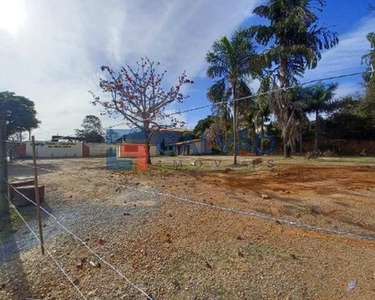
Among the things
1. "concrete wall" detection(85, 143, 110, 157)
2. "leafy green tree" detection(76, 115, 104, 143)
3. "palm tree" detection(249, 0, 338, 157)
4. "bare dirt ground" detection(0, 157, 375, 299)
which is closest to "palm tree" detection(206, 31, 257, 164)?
"palm tree" detection(249, 0, 338, 157)

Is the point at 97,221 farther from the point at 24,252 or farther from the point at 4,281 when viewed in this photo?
A: the point at 4,281

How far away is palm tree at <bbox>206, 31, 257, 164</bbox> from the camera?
13273mm

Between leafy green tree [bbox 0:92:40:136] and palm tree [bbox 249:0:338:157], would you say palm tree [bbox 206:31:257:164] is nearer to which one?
palm tree [bbox 249:0:338:157]

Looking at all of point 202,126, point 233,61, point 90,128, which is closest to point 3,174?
point 233,61

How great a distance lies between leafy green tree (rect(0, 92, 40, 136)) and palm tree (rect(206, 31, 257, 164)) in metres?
20.0

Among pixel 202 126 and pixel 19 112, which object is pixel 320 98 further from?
pixel 19 112

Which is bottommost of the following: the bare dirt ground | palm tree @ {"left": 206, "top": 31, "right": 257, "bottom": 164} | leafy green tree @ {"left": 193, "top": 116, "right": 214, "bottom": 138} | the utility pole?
the bare dirt ground

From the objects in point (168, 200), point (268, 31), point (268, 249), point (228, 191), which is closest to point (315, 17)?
point (268, 31)

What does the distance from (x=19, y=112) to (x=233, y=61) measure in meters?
21.5

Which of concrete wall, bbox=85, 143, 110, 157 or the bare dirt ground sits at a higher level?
concrete wall, bbox=85, 143, 110, 157

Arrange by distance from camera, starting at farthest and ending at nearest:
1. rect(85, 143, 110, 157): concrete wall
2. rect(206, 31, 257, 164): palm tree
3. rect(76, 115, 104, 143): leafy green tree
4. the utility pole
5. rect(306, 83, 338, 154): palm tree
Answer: rect(76, 115, 104, 143): leafy green tree
rect(85, 143, 110, 157): concrete wall
rect(306, 83, 338, 154): palm tree
rect(206, 31, 257, 164): palm tree
the utility pole

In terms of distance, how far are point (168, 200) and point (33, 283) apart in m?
2.87

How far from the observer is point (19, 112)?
80.4ft

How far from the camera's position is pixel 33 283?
2.52m
